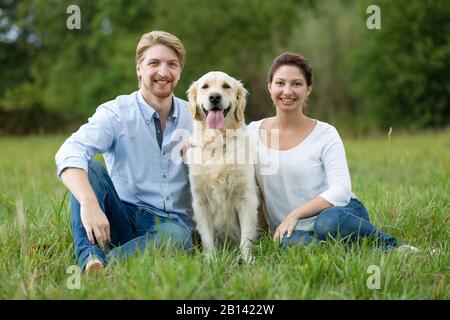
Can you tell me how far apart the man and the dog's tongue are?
247 millimetres

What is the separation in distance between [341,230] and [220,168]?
0.79m

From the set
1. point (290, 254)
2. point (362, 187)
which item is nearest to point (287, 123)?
point (290, 254)

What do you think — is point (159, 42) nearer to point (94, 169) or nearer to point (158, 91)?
point (158, 91)

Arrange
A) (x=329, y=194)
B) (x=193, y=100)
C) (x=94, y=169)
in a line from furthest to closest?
(x=193, y=100) → (x=329, y=194) → (x=94, y=169)

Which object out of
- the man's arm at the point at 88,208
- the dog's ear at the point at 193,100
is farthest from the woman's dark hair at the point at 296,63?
the man's arm at the point at 88,208

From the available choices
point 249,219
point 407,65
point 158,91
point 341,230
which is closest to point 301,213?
point 341,230

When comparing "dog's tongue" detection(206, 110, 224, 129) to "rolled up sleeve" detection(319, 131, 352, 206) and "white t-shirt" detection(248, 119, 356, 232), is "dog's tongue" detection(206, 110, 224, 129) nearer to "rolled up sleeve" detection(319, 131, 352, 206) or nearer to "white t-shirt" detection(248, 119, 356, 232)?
"white t-shirt" detection(248, 119, 356, 232)

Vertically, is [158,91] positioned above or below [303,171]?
above

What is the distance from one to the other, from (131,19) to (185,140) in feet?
57.0

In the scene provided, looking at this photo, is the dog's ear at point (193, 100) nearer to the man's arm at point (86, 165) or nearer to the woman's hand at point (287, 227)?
the man's arm at point (86, 165)

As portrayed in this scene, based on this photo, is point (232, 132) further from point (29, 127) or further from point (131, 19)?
point (29, 127)

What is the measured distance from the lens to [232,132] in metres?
3.44

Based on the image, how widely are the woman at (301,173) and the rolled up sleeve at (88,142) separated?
92 centimetres

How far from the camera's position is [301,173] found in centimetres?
331
